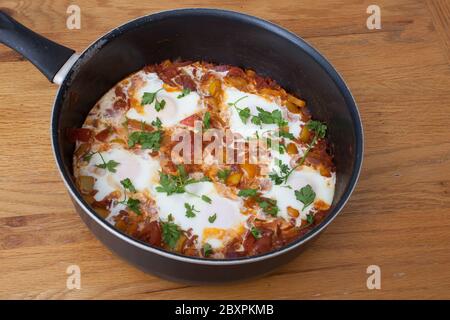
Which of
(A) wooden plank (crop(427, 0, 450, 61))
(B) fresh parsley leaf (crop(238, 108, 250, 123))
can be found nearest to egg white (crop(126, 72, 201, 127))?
(B) fresh parsley leaf (crop(238, 108, 250, 123))

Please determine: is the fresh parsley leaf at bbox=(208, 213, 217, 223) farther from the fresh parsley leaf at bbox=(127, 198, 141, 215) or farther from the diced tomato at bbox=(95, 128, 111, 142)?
the diced tomato at bbox=(95, 128, 111, 142)

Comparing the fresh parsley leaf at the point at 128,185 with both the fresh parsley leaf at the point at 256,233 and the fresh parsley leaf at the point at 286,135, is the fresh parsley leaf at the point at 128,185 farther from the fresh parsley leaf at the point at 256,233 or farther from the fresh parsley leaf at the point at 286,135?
the fresh parsley leaf at the point at 286,135

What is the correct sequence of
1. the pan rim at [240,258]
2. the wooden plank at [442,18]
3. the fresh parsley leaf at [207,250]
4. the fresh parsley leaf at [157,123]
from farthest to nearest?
the wooden plank at [442,18], the fresh parsley leaf at [157,123], the fresh parsley leaf at [207,250], the pan rim at [240,258]

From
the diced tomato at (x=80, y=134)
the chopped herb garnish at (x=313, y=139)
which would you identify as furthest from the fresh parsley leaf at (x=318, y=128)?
the diced tomato at (x=80, y=134)

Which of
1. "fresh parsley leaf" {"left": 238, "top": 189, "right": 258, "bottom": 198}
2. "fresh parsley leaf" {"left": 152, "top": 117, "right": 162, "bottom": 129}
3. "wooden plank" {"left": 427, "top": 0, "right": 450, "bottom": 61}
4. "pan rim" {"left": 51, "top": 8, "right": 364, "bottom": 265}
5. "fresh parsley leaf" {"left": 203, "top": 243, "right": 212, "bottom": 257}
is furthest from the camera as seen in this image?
"wooden plank" {"left": 427, "top": 0, "right": 450, "bottom": 61}

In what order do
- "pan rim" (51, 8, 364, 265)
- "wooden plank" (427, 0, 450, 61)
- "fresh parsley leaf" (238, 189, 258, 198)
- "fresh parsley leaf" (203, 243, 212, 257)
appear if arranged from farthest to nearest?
"wooden plank" (427, 0, 450, 61) → "fresh parsley leaf" (238, 189, 258, 198) → "fresh parsley leaf" (203, 243, 212, 257) → "pan rim" (51, 8, 364, 265)

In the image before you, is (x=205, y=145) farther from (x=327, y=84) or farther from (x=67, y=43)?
(x=67, y=43)

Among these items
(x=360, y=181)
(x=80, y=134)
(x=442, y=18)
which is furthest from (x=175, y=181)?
(x=442, y=18)
